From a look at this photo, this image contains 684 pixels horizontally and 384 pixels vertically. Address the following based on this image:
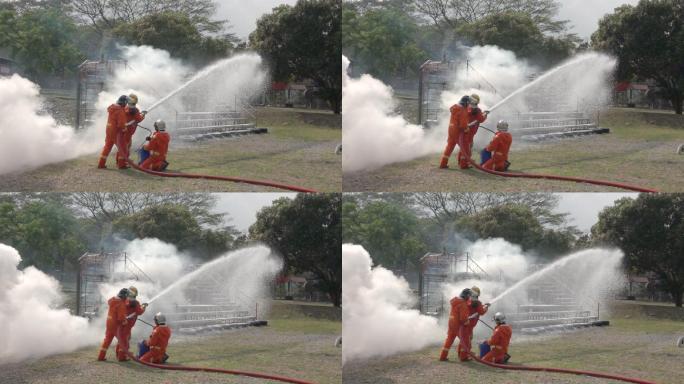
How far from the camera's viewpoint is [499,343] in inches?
683

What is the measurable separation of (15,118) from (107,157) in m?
1.34

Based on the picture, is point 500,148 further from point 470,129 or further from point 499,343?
point 499,343

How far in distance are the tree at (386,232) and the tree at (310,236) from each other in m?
0.22

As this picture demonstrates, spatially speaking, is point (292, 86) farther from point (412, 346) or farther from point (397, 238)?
point (412, 346)

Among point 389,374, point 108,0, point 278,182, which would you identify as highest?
point 108,0

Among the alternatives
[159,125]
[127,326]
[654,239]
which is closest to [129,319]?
[127,326]

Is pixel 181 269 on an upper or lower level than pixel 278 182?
lower

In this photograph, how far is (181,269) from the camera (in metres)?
17.7

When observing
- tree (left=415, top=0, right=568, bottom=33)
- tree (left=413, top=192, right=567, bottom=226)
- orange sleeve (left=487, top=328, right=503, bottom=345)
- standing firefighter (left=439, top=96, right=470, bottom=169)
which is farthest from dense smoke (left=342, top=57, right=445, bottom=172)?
orange sleeve (left=487, top=328, right=503, bottom=345)

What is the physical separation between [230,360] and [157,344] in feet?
3.60

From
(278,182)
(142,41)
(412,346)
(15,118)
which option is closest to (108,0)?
(142,41)

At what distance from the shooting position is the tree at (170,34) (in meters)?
17.4

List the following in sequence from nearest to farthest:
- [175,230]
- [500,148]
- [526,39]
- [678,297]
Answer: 1. [500,148]
2. [526,39]
3. [175,230]
4. [678,297]

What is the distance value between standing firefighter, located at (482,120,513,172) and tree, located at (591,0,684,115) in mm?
1783
